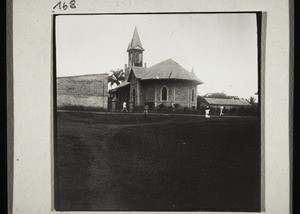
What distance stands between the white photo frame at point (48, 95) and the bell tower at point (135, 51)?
0.13 m

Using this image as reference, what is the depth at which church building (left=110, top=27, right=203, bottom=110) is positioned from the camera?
144cm

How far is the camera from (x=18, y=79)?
4.76 feet

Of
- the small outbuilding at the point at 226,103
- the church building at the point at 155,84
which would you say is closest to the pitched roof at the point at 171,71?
the church building at the point at 155,84

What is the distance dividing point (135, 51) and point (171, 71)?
19 centimetres

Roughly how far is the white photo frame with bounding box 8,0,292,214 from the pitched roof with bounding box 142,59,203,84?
0.82 ft

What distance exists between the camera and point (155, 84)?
152 cm

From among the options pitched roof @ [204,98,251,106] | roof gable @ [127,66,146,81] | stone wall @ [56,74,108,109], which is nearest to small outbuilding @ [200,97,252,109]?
pitched roof @ [204,98,251,106]

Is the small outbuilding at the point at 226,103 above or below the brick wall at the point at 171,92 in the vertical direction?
below

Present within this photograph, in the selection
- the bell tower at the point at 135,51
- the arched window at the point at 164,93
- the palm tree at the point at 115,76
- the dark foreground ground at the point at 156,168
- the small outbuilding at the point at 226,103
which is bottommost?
the dark foreground ground at the point at 156,168

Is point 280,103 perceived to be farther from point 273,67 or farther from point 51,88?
point 51,88

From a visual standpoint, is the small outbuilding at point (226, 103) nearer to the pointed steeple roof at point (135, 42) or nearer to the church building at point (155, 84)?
the church building at point (155, 84)

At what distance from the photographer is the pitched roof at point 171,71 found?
145 cm

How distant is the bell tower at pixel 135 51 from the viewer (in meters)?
1.41
